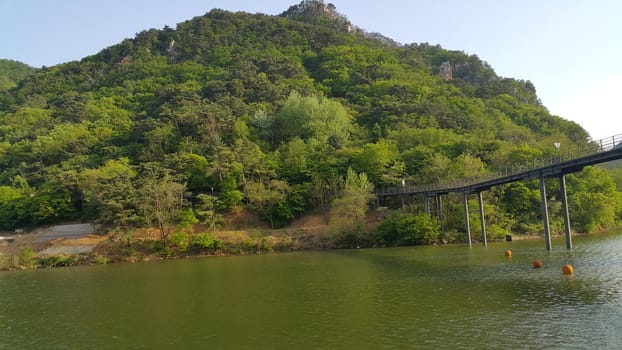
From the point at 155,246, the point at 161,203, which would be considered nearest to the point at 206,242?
the point at 155,246

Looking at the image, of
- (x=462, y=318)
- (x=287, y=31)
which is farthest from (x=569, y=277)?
(x=287, y=31)

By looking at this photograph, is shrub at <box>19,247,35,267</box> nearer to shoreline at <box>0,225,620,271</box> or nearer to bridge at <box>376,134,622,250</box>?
shoreline at <box>0,225,620,271</box>

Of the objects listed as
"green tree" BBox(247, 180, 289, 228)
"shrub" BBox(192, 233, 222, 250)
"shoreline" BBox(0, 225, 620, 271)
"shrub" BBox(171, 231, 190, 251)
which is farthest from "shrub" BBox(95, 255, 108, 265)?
"green tree" BBox(247, 180, 289, 228)

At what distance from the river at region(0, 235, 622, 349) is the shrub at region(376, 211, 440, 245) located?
1779cm

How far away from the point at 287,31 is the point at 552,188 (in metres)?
138

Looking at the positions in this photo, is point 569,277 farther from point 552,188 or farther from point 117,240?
point 117,240

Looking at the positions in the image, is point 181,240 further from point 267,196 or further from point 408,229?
point 408,229

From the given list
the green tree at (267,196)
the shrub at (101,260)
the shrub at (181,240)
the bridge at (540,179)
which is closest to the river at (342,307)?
the bridge at (540,179)

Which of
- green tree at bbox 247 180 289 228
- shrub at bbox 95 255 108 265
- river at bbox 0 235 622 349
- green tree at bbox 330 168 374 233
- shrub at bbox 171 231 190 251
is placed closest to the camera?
river at bbox 0 235 622 349

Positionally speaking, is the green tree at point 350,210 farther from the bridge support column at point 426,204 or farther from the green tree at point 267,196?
the green tree at point 267,196

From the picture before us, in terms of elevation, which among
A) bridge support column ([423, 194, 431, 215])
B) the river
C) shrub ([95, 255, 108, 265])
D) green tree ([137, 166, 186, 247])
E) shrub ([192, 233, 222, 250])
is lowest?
the river

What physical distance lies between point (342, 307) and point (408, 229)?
130 feet

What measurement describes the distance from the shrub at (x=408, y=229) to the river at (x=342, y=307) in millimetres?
17791

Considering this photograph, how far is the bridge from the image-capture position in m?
36.7
